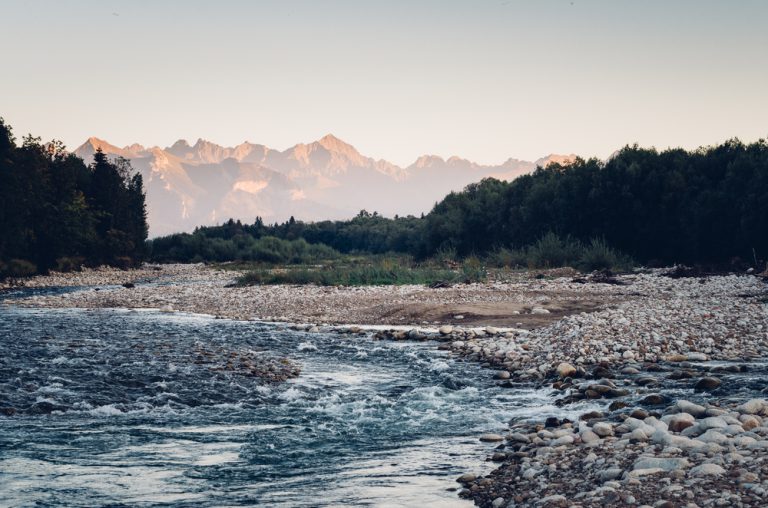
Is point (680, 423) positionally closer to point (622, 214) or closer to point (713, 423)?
point (713, 423)

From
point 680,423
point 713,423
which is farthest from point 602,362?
point 713,423

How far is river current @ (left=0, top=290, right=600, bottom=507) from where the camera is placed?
7605 millimetres

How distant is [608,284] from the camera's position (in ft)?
112

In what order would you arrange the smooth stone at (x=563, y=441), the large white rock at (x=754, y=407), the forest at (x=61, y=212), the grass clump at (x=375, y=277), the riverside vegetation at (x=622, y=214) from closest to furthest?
the smooth stone at (x=563, y=441), the large white rock at (x=754, y=407), the grass clump at (x=375, y=277), the riverside vegetation at (x=622, y=214), the forest at (x=61, y=212)

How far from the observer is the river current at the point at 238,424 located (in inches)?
299

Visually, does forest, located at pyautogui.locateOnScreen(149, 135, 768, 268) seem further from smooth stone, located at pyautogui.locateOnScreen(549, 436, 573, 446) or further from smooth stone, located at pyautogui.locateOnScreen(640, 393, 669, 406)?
smooth stone, located at pyautogui.locateOnScreen(549, 436, 573, 446)

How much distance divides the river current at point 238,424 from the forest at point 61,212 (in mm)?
39948

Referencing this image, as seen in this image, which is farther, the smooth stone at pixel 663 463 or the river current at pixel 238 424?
the river current at pixel 238 424

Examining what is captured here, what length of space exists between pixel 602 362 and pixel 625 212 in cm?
4334

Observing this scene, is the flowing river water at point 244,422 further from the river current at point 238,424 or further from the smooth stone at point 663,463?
the smooth stone at point 663,463

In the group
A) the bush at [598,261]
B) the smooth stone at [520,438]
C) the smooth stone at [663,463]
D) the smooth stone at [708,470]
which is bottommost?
the smooth stone at [520,438]

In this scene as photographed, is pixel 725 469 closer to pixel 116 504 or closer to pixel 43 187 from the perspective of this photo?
pixel 116 504

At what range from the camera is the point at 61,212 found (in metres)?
63.4

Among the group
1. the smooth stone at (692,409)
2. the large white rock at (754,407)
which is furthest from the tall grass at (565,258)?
the large white rock at (754,407)
